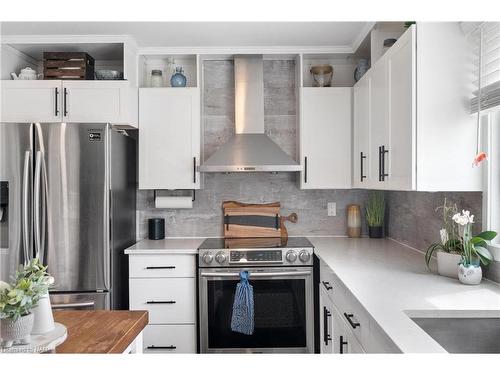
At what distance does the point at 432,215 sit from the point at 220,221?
1.67 m

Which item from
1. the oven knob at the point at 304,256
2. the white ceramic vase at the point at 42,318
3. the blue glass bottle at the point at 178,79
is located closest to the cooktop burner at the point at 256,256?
the oven knob at the point at 304,256

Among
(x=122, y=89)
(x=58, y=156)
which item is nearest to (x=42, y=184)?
(x=58, y=156)

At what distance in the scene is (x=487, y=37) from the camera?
5.59ft

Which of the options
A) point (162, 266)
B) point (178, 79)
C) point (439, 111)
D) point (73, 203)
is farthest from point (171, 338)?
point (439, 111)

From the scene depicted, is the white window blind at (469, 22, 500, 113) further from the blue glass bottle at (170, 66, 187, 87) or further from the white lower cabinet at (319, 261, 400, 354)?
the blue glass bottle at (170, 66, 187, 87)

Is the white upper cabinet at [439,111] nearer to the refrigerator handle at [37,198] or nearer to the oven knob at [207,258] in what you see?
the oven knob at [207,258]

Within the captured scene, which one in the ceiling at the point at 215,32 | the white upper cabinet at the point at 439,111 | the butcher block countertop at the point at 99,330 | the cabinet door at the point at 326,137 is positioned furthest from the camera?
the cabinet door at the point at 326,137

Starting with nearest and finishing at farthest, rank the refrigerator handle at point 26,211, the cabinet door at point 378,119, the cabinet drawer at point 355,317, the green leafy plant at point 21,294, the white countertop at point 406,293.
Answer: the green leafy plant at point 21,294
the white countertop at point 406,293
the cabinet drawer at point 355,317
the cabinet door at point 378,119
the refrigerator handle at point 26,211

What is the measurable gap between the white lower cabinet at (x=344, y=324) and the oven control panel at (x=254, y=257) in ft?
0.69

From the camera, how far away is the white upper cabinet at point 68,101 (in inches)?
115

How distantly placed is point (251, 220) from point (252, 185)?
295mm

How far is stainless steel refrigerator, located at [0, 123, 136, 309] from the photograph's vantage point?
262 centimetres

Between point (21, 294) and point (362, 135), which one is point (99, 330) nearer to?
point (21, 294)
